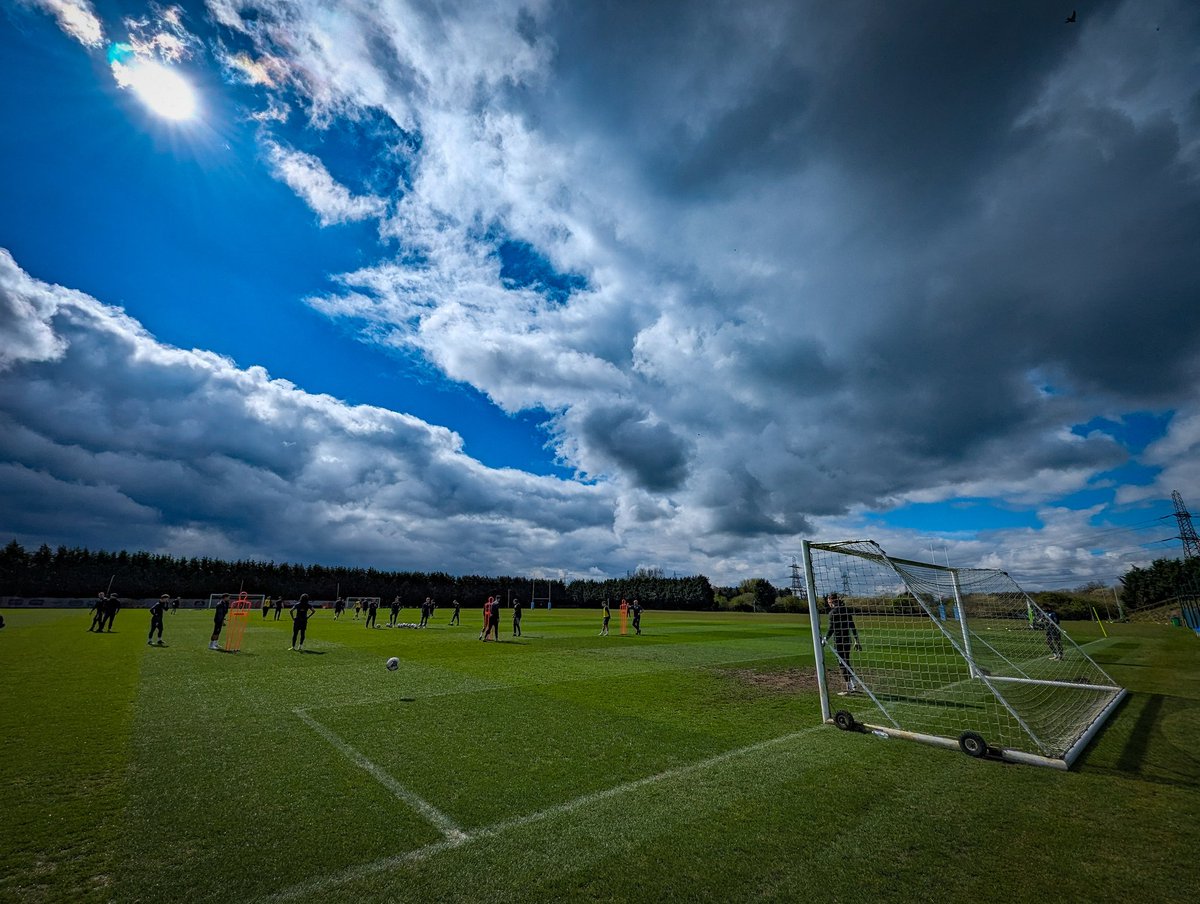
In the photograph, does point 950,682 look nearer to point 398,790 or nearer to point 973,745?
point 973,745

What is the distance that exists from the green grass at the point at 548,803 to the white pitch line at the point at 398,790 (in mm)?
41

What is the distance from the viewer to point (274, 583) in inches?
3164

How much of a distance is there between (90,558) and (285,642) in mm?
78182

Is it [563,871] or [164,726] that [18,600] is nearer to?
[164,726]

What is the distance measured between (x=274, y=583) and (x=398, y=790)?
91.1 meters

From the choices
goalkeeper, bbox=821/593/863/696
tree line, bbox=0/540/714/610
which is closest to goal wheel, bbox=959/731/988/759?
goalkeeper, bbox=821/593/863/696

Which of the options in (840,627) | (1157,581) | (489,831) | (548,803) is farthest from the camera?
(1157,581)

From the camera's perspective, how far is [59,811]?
5.18m

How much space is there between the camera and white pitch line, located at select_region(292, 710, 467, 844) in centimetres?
491

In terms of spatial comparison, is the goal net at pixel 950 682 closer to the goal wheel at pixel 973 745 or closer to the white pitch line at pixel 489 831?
the goal wheel at pixel 973 745

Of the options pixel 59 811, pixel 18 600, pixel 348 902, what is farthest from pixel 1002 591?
pixel 18 600

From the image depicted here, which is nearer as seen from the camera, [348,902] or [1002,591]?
[348,902]

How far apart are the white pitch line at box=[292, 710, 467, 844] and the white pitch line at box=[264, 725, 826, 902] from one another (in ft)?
0.51

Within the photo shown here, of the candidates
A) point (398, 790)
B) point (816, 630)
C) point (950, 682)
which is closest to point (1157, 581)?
point (950, 682)
